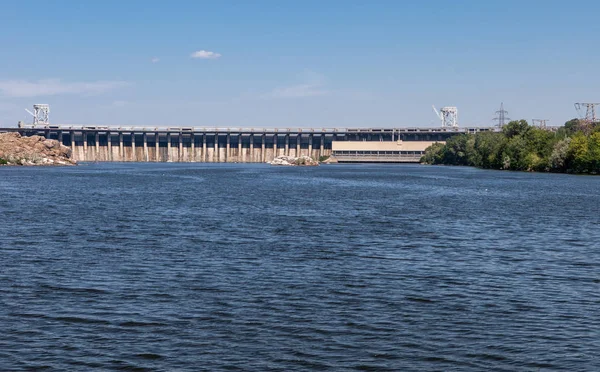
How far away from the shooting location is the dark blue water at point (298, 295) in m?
19.1

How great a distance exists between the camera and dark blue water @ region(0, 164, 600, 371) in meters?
19.1

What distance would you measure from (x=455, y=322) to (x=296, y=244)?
18133 millimetres

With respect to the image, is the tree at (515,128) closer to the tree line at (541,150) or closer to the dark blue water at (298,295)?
the tree line at (541,150)

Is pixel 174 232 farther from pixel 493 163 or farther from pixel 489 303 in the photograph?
pixel 493 163

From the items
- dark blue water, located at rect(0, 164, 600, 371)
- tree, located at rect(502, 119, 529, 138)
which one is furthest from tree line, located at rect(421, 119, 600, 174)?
dark blue water, located at rect(0, 164, 600, 371)

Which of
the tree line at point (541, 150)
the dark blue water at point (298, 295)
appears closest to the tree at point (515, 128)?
the tree line at point (541, 150)

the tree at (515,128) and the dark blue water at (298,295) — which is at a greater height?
the tree at (515,128)

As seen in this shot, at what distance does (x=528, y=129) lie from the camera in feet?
577

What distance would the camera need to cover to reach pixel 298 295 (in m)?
26.1

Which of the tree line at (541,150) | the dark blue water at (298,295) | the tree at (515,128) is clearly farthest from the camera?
the tree at (515,128)

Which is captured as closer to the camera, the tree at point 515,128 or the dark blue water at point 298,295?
the dark blue water at point 298,295

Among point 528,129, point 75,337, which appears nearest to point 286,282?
point 75,337

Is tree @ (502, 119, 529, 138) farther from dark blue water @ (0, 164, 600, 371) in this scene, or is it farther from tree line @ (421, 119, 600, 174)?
dark blue water @ (0, 164, 600, 371)

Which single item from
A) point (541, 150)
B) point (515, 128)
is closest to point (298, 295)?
point (541, 150)
